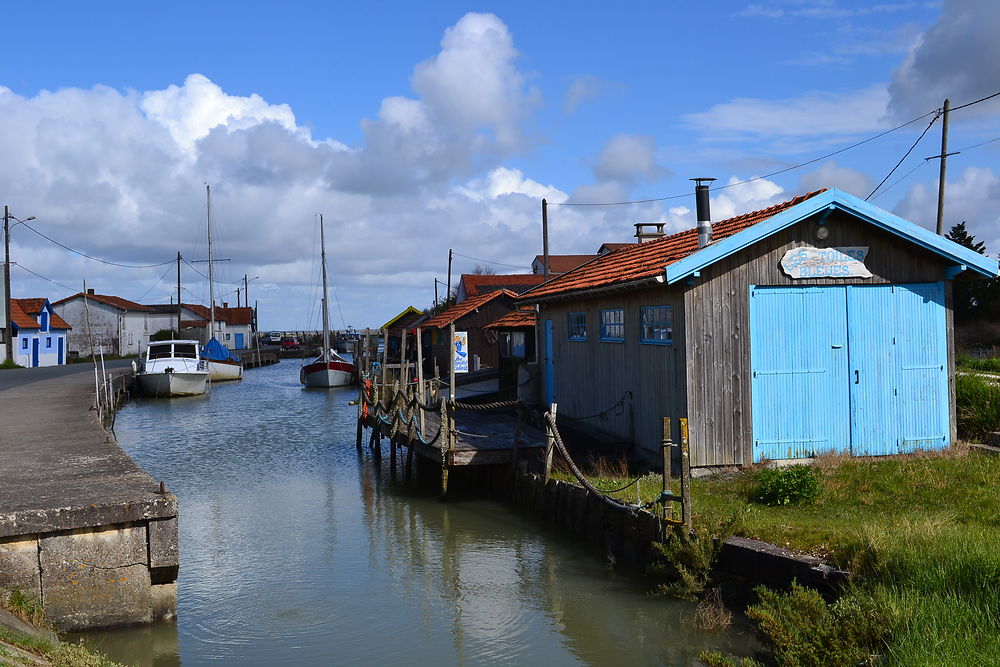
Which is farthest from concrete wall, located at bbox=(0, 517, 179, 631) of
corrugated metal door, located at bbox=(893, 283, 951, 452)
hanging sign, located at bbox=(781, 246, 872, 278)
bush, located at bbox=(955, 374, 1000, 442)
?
bush, located at bbox=(955, 374, 1000, 442)

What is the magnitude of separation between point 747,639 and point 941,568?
2.34 meters

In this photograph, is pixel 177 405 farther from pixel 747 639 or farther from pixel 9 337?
pixel 747 639

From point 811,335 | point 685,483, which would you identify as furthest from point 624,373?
point 685,483

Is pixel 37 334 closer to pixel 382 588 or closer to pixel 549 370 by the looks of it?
pixel 549 370

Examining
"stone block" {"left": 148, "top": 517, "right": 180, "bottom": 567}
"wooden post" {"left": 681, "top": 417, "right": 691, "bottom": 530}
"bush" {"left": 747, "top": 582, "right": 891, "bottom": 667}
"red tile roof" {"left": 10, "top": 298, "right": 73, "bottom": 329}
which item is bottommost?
"bush" {"left": 747, "top": 582, "right": 891, "bottom": 667}

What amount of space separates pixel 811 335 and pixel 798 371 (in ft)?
1.91

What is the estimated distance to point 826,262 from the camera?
13.5 m

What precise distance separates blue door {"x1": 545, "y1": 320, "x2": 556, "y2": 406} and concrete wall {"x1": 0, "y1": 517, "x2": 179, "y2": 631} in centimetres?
1118

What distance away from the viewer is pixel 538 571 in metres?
12.4

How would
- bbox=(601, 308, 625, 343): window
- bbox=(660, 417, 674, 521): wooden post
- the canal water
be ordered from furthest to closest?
bbox=(601, 308, 625, 343): window < bbox=(660, 417, 674, 521): wooden post < the canal water

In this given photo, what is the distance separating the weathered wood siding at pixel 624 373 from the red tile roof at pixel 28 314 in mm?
48222

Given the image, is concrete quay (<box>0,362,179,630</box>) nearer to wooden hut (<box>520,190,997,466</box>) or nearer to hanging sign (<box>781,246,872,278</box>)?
wooden hut (<box>520,190,997,466</box>)

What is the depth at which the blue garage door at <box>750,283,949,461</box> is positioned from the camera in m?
13.4

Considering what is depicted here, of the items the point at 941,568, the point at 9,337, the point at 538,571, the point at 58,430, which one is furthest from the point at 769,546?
the point at 9,337
